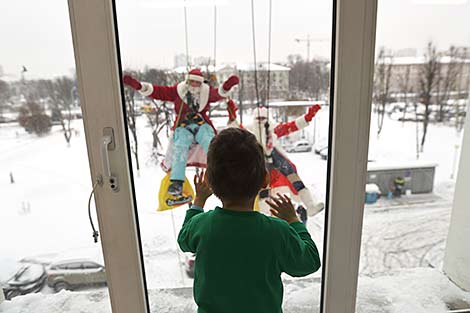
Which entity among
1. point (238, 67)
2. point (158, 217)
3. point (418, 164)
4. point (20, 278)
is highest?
point (238, 67)

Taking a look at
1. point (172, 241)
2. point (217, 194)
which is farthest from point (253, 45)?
point (172, 241)

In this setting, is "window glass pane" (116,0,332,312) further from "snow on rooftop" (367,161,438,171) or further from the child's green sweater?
the child's green sweater

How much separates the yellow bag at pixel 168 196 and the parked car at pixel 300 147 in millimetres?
320

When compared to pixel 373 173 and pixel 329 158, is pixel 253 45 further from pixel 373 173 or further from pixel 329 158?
pixel 373 173

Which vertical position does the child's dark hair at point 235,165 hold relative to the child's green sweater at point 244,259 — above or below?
above

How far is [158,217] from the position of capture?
1115 mm

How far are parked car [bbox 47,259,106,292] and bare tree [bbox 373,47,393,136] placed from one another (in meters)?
1.01

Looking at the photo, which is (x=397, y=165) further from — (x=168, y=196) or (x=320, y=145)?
(x=168, y=196)

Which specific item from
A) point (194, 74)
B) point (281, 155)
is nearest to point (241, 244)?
point (281, 155)

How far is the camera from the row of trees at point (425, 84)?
106 centimetres

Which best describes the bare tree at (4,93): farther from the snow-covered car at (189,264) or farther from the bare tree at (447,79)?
the bare tree at (447,79)

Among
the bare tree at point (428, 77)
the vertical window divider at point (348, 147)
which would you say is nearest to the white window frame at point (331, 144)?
the vertical window divider at point (348, 147)

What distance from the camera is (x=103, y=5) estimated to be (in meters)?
0.90

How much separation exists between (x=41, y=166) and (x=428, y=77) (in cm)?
121
